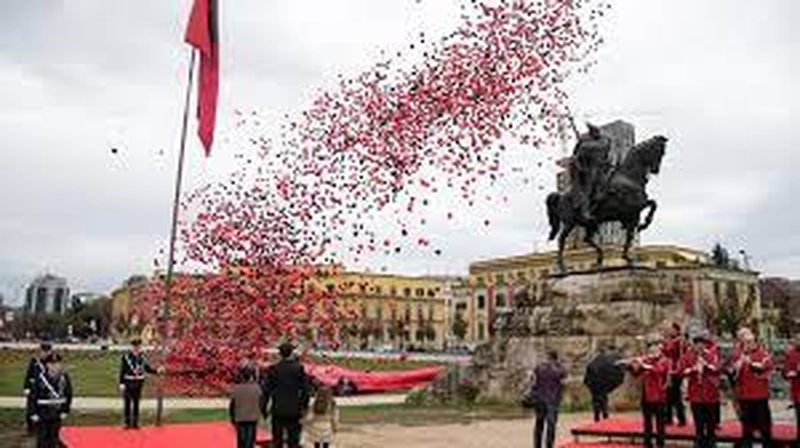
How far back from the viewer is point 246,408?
1241 cm

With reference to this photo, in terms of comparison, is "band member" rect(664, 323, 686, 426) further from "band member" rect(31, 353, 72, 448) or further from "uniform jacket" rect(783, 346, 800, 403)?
"band member" rect(31, 353, 72, 448)

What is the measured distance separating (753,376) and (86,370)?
44.8 metres

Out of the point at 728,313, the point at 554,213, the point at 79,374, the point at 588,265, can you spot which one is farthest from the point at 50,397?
the point at 728,313

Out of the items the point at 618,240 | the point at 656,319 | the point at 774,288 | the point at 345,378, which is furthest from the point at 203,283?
the point at 774,288

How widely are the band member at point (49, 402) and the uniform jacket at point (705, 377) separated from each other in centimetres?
943

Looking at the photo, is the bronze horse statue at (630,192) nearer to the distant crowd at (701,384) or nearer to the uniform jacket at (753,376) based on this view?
the distant crowd at (701,384)

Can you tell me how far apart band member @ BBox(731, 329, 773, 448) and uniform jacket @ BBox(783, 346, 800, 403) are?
215 millimetres

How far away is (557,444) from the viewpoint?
1582cm

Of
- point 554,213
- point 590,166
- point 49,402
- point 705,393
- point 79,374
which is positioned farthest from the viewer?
point 79,374

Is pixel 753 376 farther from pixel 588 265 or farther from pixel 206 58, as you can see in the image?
pixel 588 265

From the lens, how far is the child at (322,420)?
1280 cm

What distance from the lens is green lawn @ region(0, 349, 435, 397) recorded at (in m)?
33.9

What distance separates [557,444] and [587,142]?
12.2 m

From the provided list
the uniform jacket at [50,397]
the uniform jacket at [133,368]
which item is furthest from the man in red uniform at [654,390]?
the uniform jacket at [133,368]
